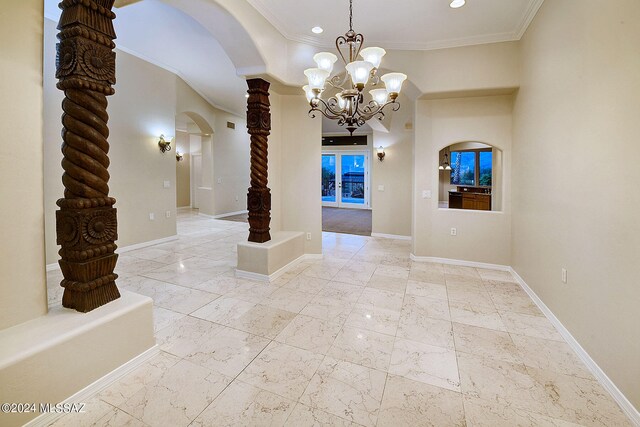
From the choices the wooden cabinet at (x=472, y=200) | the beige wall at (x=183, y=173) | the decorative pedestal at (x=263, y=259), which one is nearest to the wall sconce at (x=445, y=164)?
the wooden cabinet at (x=472, y=200)

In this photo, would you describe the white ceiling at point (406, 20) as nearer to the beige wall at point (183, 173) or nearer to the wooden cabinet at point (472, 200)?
the wooden cabinet at point (472, 200)

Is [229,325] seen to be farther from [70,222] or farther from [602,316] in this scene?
[602,316]

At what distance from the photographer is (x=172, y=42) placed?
17.1 ft

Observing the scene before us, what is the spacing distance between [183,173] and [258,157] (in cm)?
876

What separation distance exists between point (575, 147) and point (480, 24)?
230cm

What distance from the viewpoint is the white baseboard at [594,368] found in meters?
1.66

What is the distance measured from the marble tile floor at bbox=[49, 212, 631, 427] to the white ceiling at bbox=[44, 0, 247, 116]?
152 inches

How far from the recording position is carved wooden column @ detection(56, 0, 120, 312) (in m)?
1.78

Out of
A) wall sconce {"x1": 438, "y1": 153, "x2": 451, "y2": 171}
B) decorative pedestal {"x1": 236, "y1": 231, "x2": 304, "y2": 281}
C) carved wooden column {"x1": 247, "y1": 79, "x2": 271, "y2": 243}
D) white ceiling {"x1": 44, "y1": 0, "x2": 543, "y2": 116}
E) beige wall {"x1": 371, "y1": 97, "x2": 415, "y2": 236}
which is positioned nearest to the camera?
white ceiling {"x1": 44, "y1": 0, "x2": 543, "y2": 116}

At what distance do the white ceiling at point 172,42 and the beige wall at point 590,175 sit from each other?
446 cm

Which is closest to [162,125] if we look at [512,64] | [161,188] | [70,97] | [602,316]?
[161,188]

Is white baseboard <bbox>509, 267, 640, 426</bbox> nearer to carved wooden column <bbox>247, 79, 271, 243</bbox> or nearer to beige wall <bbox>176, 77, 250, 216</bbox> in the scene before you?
carved wooden column <bbox>247, 79, 271, 243</bbox>

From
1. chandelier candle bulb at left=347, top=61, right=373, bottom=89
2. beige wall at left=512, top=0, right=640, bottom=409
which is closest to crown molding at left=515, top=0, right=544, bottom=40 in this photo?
beige wall at left=512, top=0, right=640, bottom=409

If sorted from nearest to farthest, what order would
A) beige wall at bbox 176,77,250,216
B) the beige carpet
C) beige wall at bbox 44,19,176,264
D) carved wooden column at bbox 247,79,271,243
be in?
carved wooden column at bbox 247,79,271,243, beige wall at bbox 44,19,176,264, the beige carpet, beige wall at bbox 176,77,250,216
